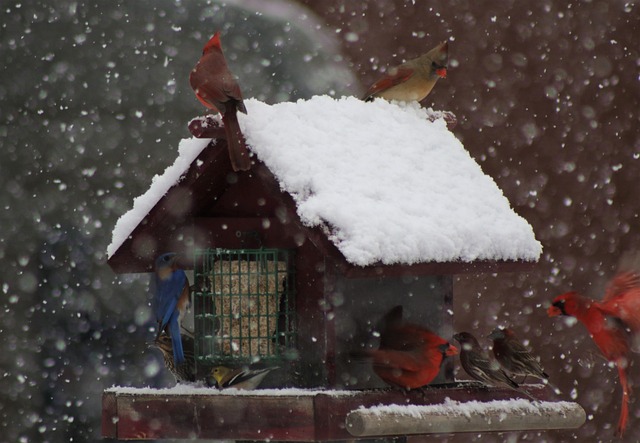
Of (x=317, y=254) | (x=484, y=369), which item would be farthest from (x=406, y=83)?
(x=484, y=369)

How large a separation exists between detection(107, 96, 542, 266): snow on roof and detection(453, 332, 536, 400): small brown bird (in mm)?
436

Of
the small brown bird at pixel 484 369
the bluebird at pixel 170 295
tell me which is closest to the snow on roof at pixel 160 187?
the bluebird at pixel 170 295

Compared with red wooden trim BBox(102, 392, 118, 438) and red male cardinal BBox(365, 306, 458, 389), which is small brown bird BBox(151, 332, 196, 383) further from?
red male cardinal BBox(365, 306, 458, 389)

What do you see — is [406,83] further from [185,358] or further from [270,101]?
[270,101]

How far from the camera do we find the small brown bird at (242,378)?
184 inches

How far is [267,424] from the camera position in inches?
173

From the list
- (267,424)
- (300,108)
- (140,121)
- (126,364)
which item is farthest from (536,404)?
(140,121)

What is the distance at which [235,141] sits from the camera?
14.6 ft

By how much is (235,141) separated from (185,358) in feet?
4.20

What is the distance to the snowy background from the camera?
819cm

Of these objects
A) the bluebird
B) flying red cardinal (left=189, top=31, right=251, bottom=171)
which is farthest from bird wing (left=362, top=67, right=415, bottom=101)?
the bluebird

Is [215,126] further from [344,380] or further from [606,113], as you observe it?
[606,113]

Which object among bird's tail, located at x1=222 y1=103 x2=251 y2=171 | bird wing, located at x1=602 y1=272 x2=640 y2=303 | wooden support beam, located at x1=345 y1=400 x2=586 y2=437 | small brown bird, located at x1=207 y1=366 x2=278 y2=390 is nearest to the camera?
wooden support beam, located at x1=345 y1=400 x2=586 y2=437

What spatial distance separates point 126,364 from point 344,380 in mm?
3796
